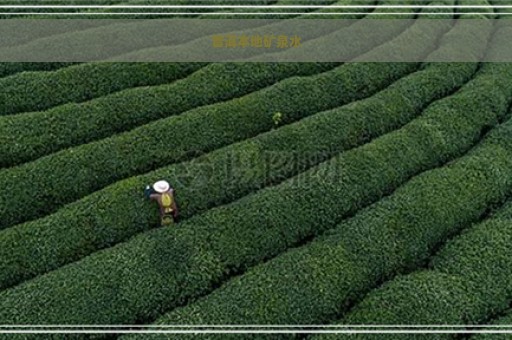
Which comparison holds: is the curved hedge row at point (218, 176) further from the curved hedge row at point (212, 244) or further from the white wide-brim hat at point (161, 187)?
the white wide-brim hat at point (161, 187)

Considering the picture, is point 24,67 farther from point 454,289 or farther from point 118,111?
point 454,289

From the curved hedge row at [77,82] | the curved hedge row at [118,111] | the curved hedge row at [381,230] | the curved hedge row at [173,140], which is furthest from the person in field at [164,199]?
the curved hedge row at [77,82]

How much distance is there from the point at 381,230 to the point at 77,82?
1073 centimetres

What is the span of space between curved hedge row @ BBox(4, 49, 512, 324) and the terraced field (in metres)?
0.04

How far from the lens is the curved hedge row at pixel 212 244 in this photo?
456 inches

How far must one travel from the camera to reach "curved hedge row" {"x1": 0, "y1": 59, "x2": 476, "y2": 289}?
1258 centimetres

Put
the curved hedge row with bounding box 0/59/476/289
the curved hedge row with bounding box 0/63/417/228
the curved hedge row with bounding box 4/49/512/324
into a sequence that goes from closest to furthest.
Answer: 1. the curved hedge row with bounding box 4/49/512/324
2. the curved hedge row with bounding box 0/59/476/289
3. the curved hedge row with bounding box 0/63/417/228

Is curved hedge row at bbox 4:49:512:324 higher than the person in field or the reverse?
the reverse

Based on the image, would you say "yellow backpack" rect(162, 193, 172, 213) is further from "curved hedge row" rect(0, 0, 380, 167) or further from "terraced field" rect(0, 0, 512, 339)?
"curved hedge row" rect(0, 0, 380, 167)

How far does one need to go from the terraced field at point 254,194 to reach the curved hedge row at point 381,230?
1.6 inches

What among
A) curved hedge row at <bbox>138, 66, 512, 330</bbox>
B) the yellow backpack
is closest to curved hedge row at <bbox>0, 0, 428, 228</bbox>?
the yellow backpack

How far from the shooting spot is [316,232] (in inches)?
545

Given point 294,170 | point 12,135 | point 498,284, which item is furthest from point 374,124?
point 12,135

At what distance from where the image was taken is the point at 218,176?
14.8 m
